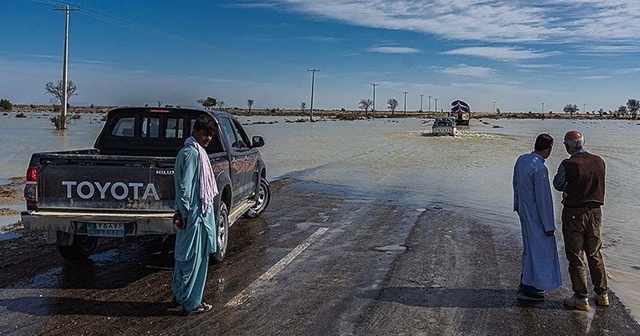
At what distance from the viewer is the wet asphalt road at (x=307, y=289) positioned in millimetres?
5414

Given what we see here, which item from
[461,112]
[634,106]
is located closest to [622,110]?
[634,106]

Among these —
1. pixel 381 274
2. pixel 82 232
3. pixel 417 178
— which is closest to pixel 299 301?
pixel 381 274

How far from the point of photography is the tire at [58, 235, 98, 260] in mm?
7500

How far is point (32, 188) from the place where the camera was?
6.61 meters

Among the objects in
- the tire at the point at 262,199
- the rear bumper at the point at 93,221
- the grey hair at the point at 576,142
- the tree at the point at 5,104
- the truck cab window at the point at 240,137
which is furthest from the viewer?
the tree at the point at 5,104

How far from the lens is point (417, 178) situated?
18359 millimetres

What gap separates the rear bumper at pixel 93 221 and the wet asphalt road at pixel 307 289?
2.06 feet

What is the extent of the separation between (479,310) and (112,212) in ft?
13.5

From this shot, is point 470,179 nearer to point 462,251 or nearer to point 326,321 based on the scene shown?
point 462,251

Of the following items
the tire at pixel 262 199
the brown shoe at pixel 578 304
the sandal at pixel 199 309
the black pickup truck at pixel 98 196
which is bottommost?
the sandal at pixel 199 309

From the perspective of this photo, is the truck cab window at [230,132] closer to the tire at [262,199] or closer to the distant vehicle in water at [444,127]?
the tire at [262,199]

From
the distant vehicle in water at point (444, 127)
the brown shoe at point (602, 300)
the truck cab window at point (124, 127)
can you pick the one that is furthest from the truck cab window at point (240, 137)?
the distant vehicle in water at point (444, 127)

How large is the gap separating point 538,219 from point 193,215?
3.43 meters

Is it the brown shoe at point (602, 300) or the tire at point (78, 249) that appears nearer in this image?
the brown shoe at point (602, 300)
